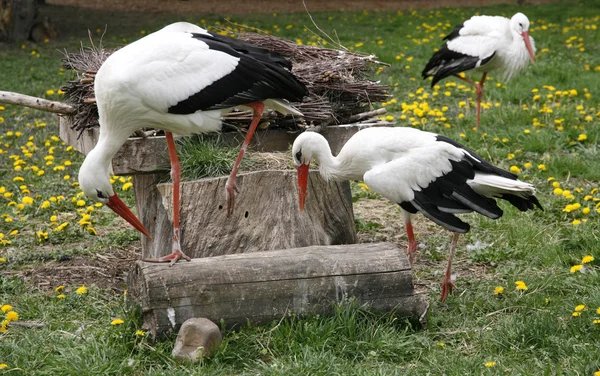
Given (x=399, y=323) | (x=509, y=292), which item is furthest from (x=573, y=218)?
(x=399, y=323)

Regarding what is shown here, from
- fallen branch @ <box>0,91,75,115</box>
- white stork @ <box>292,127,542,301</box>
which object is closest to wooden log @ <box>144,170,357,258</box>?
white stork @ <box>292,127,542,301</box>

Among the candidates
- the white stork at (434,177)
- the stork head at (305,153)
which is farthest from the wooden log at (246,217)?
the white stork at (434,177)

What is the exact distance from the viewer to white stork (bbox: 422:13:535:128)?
8492 millimetres

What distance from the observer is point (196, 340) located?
356 centimetres

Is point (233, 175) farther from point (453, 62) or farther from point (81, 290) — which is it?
point (453, 62)

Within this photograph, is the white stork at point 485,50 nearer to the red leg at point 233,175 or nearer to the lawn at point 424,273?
the lawn at point 424,273

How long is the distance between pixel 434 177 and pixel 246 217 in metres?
1.10

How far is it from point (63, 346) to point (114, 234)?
2.03m

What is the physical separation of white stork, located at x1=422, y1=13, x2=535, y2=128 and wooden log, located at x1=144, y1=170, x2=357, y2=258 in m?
4.27

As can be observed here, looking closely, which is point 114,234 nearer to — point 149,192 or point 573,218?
point 149,192

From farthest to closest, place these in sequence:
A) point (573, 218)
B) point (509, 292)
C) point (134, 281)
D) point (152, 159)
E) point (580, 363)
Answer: point (573, 218) → point (152, 159) → point (509, 292) → point (134, 281) → point (580, 363)

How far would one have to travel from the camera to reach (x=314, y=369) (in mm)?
3467

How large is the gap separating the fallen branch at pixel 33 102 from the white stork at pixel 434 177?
1838mm

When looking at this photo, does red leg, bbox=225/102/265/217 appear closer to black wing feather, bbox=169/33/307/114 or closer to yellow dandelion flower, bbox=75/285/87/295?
black wing feather, bbox=169/33/307/114
